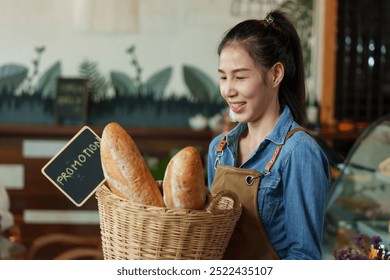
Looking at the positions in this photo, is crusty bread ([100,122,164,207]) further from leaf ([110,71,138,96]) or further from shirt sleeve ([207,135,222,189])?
leaf ([110,71,138,96])

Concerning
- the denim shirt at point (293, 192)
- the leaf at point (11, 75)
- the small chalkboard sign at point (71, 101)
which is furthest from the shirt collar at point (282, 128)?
the leaf at point (11, 75)

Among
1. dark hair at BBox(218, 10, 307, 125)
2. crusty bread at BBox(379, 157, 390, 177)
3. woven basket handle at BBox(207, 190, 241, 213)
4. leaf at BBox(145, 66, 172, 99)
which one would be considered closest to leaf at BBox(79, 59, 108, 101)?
leaf at BBox(145, 66, 172, 99)

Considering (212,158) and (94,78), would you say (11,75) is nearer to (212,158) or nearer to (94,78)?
(94,78)

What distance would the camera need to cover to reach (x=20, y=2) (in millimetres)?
3113

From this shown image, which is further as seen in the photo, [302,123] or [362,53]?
[362,53]

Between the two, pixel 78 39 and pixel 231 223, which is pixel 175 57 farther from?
pixel 231 223

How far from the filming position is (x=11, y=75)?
3.12 metres

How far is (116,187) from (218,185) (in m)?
0.20

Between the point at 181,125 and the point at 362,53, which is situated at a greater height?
the point at 362,53

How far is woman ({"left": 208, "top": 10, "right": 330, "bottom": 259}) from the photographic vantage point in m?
0.90

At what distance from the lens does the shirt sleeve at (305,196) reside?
2.93ft

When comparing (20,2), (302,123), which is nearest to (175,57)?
(20,2)

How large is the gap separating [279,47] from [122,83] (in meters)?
2.27

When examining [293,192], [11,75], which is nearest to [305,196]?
[293,192]
